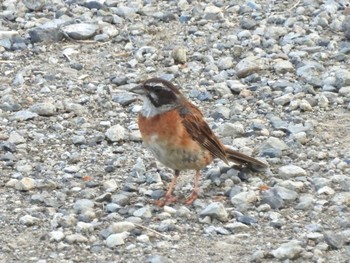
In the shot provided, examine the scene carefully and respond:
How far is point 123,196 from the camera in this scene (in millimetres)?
8906

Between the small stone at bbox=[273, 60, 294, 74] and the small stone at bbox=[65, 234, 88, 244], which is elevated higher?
the small stone at bbox=[65, 234, 88, 244]

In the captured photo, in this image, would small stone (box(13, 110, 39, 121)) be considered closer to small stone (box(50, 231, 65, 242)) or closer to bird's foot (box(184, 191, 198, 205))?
bird's foot (box(184, 191, 198, 205))

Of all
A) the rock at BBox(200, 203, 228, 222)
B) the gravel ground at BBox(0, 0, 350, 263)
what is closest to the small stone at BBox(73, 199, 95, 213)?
the gravel ground at BBox(0, 0, 350, 263)

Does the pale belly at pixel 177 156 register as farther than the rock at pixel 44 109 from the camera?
No

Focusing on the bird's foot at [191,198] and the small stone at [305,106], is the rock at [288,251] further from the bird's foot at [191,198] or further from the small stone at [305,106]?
the small stone at [305,106]

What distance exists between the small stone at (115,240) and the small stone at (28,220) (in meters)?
0.66

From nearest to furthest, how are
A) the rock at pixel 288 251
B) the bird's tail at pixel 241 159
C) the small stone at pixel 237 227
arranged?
the rock at pixel 288 251 < the small stone at pixel 237 227 < the bird's tail at pixel 241 159

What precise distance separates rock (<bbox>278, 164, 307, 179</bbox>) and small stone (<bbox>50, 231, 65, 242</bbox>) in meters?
2.12

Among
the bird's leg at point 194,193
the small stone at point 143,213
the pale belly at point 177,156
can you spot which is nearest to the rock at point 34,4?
the bird's leg at point 194,193

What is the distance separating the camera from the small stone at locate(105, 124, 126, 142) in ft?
33.4

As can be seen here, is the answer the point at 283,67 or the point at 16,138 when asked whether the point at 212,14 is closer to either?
the point at 283,67

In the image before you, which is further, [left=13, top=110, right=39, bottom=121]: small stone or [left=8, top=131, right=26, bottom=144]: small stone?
[left=13, top=110, right=39, bottom=121]: small stone

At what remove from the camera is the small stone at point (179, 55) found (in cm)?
1213

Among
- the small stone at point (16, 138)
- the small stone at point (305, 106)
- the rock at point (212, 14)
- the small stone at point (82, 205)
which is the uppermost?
the small stone at point (82, 205)
